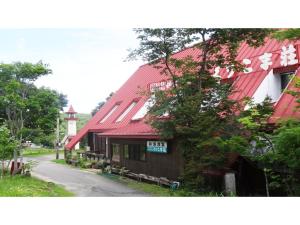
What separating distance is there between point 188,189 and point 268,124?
1975mm

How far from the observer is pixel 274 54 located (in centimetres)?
698

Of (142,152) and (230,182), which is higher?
(142,152)

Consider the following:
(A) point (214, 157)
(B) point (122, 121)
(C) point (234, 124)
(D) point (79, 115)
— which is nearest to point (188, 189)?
(A) point (214, 157)

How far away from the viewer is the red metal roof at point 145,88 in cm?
700

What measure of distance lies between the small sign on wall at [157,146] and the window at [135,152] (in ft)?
0.94

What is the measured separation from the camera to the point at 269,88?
6973mm

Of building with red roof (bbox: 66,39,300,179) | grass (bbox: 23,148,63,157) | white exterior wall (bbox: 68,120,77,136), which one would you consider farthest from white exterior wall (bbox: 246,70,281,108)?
grass (bbox: 23,148,63,157)

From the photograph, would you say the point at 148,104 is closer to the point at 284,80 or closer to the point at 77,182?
the point at 77,182

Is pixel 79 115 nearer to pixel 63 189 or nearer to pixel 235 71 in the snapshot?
pixel 63 189

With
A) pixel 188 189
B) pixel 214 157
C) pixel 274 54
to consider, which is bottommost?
pixel 188 189

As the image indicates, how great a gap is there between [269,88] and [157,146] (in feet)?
9.62

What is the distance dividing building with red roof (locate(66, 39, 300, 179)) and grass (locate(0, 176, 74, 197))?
1.15 m

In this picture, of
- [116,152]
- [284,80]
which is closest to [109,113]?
[116,152]

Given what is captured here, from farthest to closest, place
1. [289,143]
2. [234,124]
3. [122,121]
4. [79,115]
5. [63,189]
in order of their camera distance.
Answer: [122,121], [79,115], [63,189], [234,124], [289,143]
